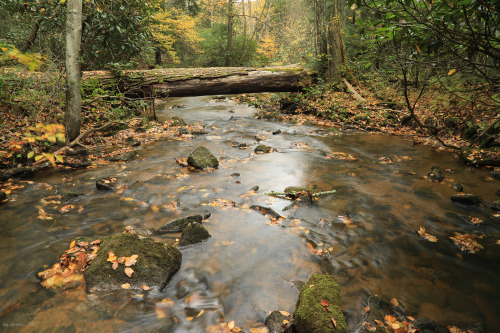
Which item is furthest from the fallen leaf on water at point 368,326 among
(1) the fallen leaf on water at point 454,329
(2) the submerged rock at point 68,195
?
(2) the submerged rock at point 68,195

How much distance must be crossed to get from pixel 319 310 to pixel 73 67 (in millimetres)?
7886

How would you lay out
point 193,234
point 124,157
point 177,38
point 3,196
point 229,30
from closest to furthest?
point 193,234
point 3,196
point 124,157
point 229,30
point 177,38

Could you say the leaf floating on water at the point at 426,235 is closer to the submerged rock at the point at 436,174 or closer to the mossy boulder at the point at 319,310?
the mossy boulder at the point at 319,310

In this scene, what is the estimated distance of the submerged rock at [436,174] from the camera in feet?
20.0

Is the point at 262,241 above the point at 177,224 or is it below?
below

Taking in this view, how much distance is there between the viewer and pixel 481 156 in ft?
22.2

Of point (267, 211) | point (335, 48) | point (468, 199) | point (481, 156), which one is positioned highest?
point (335, 48)

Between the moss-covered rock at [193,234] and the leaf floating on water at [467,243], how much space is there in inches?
151

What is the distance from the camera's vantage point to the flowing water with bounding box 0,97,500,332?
2871 mm

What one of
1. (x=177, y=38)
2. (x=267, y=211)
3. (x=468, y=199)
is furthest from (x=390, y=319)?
(x=177, y=38)

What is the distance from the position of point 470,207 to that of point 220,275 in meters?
4.82

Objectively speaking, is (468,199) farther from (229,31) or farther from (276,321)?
(229,31)

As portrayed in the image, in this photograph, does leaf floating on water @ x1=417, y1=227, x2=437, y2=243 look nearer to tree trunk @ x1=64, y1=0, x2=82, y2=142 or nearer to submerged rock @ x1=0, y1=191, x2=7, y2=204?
submerged rock @ x1=0, y1=191, x2=7, y2=204

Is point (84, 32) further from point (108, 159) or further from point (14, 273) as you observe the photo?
point (14, 273)
